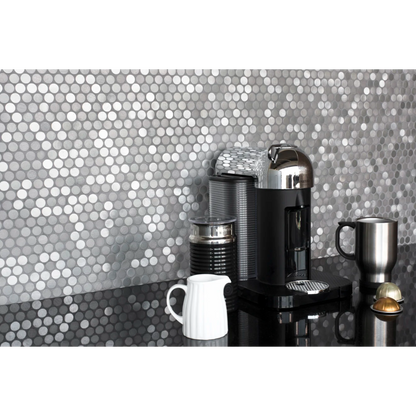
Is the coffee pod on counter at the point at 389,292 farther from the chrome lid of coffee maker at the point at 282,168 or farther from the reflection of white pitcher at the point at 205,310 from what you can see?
the reflection of white pitcher at the point at 205,310

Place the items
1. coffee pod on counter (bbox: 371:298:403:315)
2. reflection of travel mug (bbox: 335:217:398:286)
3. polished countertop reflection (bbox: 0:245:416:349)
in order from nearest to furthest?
polished countertop reflection (bbox: 0:245:416:349), coffee pod on counter (bbox: 371:298:403:315), reflection of travel mug (bbox: 335:217:398:286)

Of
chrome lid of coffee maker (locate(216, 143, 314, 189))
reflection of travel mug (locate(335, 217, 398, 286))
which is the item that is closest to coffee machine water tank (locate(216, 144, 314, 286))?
chrome lid of coffee maker (locate(216, 143, 314, 189))

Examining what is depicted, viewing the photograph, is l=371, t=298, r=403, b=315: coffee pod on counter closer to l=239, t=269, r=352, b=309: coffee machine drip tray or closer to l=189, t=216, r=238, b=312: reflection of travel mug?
l=239, t=269, r=352, b=309: coffee machine drip tray

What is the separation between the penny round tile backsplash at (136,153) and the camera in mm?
1226

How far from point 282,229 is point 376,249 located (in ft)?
0.76

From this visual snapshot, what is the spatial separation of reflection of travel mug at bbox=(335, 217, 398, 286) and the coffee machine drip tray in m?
0.07

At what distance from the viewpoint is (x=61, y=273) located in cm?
128

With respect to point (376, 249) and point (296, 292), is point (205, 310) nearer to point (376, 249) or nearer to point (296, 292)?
point (296, 292)

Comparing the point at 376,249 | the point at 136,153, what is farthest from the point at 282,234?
the point at 136,153

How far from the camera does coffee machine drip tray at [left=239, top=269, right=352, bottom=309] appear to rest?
1.17 m
